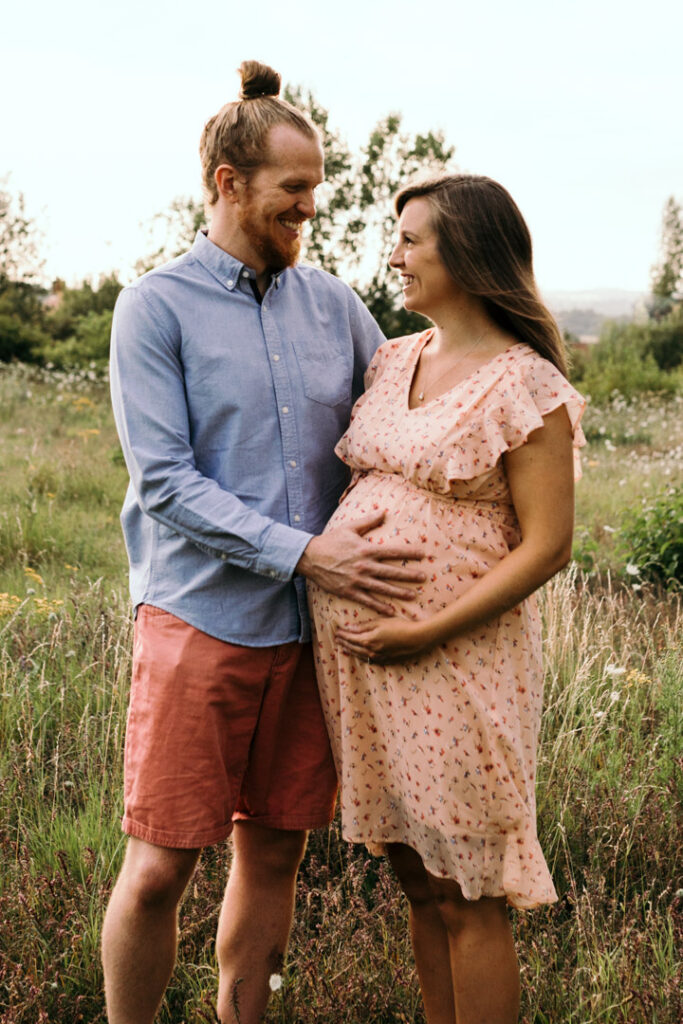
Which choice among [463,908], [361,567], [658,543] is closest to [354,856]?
[463,908]

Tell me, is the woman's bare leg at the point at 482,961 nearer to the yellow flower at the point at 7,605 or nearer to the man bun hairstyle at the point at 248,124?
the man bun hairstyle at the point at 248,124

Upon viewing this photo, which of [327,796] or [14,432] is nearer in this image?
[327,796]

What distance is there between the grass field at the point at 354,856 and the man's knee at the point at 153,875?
1.28 ft

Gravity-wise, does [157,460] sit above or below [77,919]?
above

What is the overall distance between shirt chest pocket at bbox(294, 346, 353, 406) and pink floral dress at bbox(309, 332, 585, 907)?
21 centimetres

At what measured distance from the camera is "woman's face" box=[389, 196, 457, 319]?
2.43 metres

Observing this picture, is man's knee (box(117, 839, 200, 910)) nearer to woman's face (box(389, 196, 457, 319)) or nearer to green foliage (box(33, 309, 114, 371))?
woman's face (box(389, 196, 457, 319))

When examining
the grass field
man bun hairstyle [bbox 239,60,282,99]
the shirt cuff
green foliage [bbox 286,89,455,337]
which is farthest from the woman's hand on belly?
green foliage [bbox 286,89,455,337]

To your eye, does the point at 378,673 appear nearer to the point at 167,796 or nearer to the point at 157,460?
the point at 167,796

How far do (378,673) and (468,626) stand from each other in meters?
0.27

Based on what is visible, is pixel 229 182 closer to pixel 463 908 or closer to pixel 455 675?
pixel 455 675

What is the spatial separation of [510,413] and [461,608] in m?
0.46

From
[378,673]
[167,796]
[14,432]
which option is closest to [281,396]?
[378,673]

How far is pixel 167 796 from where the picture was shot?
2414 millimetres
